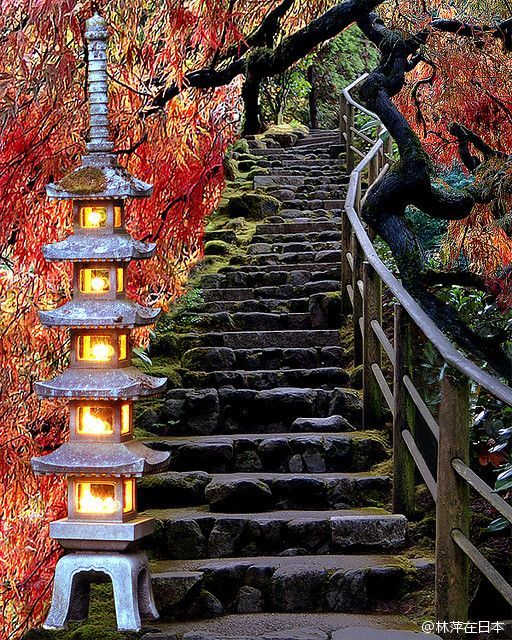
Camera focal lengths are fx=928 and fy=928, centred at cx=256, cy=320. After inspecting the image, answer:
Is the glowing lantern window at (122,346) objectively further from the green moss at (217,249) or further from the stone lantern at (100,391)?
the green moss at (217,249)

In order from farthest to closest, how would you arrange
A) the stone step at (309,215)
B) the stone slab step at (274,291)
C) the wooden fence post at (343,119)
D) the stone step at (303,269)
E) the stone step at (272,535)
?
the wooden fence post at (343,119) < the stone step at (309,215) < the stone step at (303,269) < the stone slab step at (274,291) < the stone step at (272,535)

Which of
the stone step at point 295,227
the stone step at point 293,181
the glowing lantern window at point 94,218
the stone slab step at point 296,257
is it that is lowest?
the glowing lantern window at point 94,218

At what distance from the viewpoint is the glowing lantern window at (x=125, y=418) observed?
3.84m

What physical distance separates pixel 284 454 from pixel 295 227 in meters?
4.96

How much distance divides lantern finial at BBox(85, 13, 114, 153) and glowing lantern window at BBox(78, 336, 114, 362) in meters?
0.80

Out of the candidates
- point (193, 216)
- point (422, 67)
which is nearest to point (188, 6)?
point (193, 216)

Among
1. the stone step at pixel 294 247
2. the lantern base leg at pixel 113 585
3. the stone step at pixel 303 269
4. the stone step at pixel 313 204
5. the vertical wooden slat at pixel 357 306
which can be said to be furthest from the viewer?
the stone step at pixel 313 204

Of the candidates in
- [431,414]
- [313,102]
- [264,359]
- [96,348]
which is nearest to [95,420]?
[96,348]

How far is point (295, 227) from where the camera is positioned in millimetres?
9781

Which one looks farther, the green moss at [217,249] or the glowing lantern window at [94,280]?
Result: the green moss at [217,249]

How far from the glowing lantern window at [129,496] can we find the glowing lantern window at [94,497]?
0.18ft

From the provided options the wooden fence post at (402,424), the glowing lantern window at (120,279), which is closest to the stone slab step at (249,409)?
the wooden fence post at (402,424)

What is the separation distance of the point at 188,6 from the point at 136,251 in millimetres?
1389

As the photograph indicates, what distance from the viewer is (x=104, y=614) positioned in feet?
12.7
